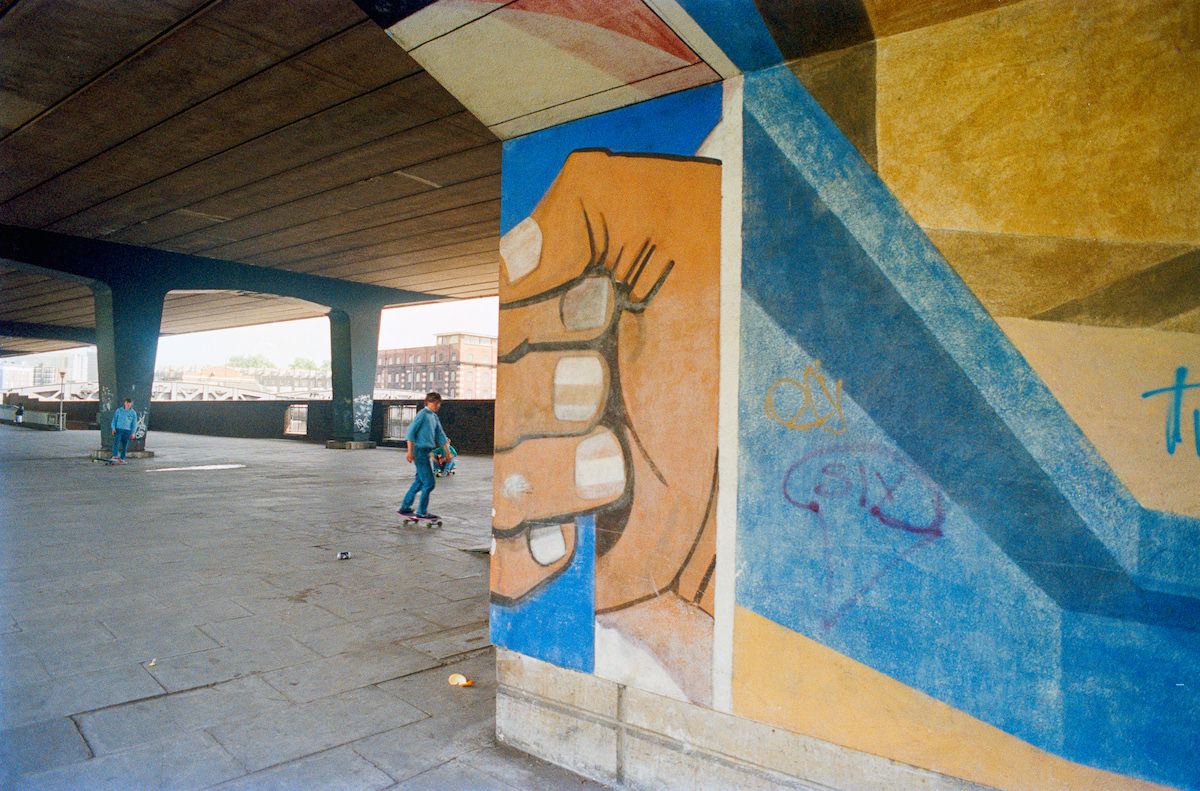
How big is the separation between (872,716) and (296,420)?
29.7m

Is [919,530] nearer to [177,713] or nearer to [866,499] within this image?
[866,499]

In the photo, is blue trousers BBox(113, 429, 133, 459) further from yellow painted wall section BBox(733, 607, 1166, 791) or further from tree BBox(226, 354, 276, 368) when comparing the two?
tree BBox(226, 354, 276, 368)

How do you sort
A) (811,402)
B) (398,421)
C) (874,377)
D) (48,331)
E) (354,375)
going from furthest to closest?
(48,331) → (398,421) → (354,375) → (811,402) → (874,377)

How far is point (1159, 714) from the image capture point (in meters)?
2.04

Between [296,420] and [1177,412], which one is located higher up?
[1177,412]

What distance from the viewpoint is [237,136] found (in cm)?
950

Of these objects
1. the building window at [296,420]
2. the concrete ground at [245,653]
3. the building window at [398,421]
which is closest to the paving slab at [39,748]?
the concrete ground at [245,653]

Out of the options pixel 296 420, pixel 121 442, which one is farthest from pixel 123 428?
pixel 296 420

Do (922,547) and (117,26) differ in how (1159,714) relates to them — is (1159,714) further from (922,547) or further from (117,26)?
(117,26)

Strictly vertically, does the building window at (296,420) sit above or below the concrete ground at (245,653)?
above

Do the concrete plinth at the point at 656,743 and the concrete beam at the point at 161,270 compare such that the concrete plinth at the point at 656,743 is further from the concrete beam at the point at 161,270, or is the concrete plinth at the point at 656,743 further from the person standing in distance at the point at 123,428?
the concrete beam at the point at 161,270

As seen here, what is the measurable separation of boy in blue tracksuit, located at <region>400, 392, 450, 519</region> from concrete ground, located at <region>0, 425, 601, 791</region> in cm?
52

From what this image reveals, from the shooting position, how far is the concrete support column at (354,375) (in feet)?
75.4

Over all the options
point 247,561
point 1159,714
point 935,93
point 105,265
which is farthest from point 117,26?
point 105,265
